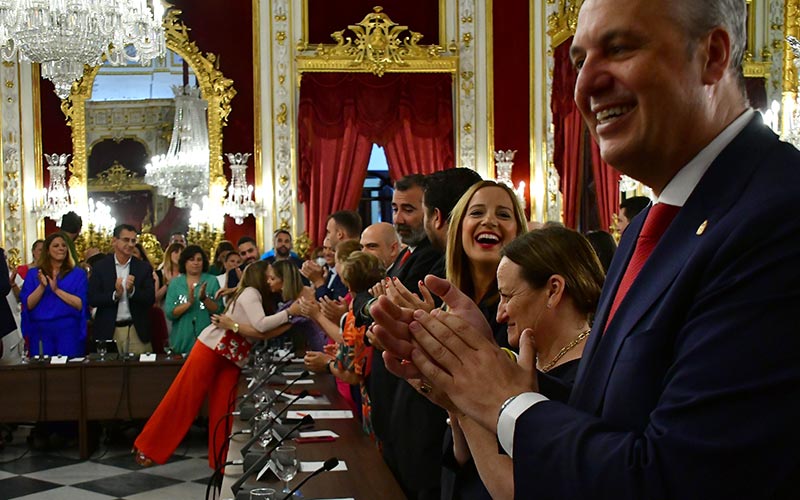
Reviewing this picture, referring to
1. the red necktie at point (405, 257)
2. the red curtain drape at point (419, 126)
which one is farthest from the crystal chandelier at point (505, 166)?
the red necktie at point (405, 257)

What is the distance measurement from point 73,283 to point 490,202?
5.00 metres

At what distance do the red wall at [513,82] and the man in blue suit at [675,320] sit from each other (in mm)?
10002

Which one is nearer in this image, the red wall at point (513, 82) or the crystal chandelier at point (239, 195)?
the crystal chandelier at point (239, 195)

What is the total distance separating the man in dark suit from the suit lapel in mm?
6336

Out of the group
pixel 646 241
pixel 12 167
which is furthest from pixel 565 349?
pixel 12 167

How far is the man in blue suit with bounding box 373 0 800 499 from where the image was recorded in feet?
3.02

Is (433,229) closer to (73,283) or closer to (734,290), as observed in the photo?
(734,290)

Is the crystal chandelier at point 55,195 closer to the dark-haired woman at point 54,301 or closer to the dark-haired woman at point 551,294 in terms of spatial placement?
the dark-haired woman at point 54,301

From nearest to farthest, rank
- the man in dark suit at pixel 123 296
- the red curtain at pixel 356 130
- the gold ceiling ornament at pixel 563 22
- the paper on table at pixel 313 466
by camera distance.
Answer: the paper on table at pixel 313 466 < the man in dark suit at pixel 123 296 < the gold ceiling ornament at pixel 563 22 < the red curtain at pixel 356 130

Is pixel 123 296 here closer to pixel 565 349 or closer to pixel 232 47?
pixel 232 47

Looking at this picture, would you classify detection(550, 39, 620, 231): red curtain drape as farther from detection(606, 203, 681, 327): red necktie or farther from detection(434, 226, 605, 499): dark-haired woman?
detection(606, 203, 681, 327): red necktie

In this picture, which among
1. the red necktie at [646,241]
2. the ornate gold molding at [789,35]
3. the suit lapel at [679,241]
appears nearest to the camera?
the suit lapel at [679,241]

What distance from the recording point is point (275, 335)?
5.56 meters

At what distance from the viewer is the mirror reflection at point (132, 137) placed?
10531 mm
